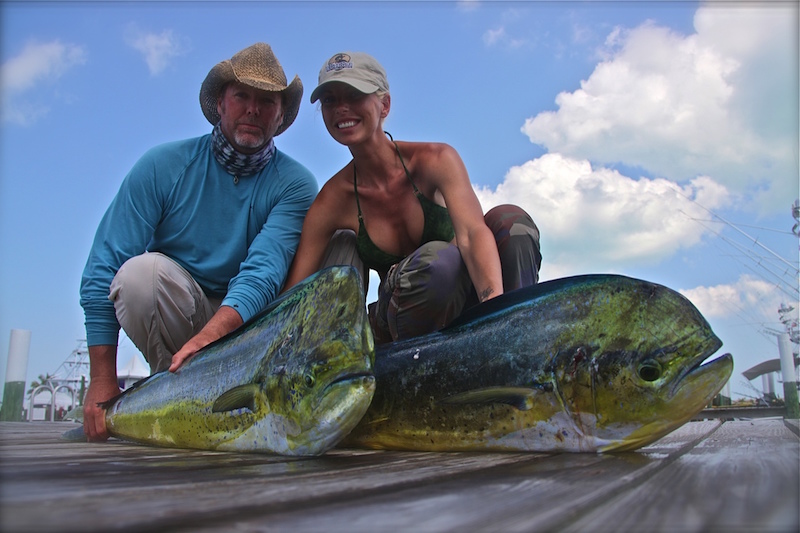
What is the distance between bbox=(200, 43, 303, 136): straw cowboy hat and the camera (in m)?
3.53

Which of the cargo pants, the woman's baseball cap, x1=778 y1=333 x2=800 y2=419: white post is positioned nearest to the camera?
the cargo pants

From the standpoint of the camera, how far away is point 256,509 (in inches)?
34.6

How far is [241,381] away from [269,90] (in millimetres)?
2081

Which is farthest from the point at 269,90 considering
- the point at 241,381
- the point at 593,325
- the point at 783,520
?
the point at 783,520

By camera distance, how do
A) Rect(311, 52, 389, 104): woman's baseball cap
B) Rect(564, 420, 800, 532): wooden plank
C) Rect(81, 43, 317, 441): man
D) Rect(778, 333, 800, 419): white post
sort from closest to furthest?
Rect(564, 420, 800, 532): wooden plank < Rect(311, 52, 389, 104): woman's baseball cap < Rect(81, 43, 317, 441): man < Rect(778, 333, 800, 419): white post

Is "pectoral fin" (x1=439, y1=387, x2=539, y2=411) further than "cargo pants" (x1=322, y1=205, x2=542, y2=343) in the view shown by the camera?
No

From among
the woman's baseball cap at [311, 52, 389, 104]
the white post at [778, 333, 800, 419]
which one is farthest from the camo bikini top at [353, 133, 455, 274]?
the white post at [778, 333, 800, 419]

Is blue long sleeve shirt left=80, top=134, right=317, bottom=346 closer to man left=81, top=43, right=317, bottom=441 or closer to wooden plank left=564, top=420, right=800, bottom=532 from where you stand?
man left=81, top=43, right=317, bottom=441

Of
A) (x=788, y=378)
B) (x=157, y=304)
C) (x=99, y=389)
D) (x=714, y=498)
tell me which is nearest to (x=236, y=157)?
(x=157, y=304)

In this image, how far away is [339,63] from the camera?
2961mm

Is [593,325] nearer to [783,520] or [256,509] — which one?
[783,520]

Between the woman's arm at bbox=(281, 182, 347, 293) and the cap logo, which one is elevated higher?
the cap logo

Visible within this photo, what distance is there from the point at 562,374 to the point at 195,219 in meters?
2.58

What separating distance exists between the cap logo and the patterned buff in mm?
851
